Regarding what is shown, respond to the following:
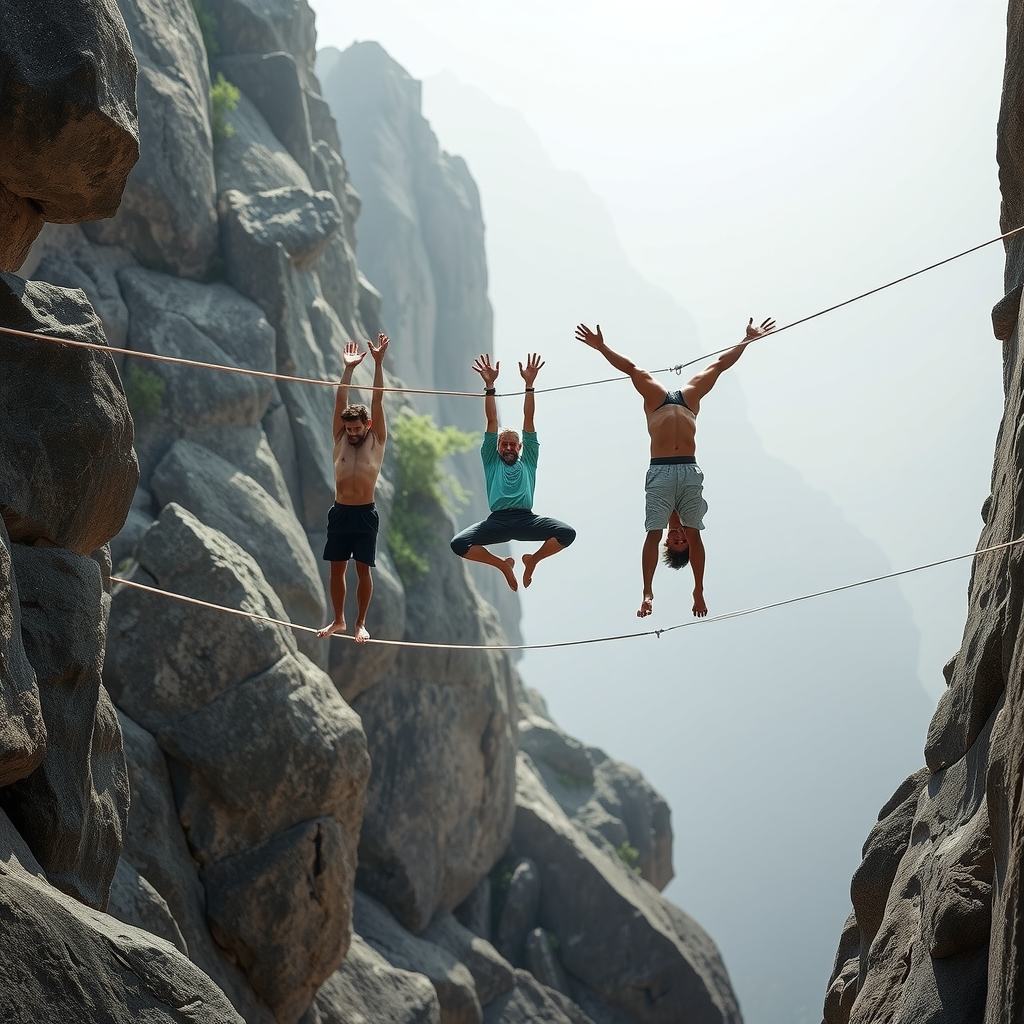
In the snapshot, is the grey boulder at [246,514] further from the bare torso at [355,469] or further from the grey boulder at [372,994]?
the bare torso at [355,469]

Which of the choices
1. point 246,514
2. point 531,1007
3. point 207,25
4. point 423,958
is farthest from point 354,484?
point 207,25

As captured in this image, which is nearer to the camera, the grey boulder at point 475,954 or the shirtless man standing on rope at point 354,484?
the shirtless man standing on rope at point 354,484

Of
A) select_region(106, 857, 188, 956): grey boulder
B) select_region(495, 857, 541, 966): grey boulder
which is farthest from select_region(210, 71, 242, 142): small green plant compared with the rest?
select_region(495, 857, 541, 966): grey boulder

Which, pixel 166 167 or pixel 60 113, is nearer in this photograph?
pixel 60 113

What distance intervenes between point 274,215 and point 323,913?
48.4ft

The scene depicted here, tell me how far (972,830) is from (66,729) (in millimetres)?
7666

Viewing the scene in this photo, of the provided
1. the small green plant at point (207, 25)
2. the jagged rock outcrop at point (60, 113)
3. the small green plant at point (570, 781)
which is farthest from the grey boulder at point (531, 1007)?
the small green plant at point (207, 25)

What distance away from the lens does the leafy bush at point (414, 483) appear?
80.8 ft

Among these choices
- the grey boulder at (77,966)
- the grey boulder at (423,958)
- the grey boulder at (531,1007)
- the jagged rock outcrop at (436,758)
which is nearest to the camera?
the grey boulder at (77,966)

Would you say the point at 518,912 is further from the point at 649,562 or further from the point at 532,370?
the point at 532,370

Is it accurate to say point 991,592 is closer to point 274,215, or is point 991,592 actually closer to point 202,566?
point 202,566

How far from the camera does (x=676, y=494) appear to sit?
11469 mm

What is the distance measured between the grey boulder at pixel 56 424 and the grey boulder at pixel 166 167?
1128 cm

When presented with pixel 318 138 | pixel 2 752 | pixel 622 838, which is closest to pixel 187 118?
pixel 318 138
